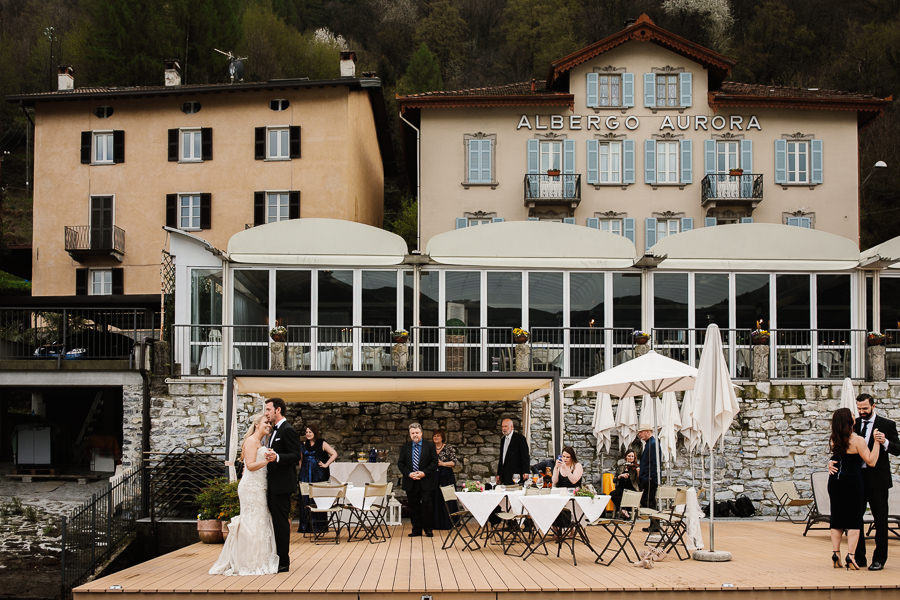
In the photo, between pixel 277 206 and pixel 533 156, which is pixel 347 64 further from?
pixel 533 156

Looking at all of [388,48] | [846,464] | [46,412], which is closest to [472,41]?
[388,48]

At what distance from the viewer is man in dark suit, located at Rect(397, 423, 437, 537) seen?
12.9 meters

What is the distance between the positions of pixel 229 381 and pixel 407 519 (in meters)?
3.68

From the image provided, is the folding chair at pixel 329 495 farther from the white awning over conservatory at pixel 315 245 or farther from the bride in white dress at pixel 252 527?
the white awning over conservatory at pixel 315 245

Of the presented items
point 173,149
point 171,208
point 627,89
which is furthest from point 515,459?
point 173,149

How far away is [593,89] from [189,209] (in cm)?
1276

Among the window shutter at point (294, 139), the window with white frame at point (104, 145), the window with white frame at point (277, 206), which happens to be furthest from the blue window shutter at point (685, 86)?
the window with white frame at point (104, 145)

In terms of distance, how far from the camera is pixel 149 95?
99.6 feet

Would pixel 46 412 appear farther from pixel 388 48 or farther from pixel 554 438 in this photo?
pixel 388 48

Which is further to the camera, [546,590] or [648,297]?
[648,297]

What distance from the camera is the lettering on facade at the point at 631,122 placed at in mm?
29156

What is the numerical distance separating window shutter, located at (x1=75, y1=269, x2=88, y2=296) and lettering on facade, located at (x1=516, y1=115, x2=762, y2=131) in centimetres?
1424

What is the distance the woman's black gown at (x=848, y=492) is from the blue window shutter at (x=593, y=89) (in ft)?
70.9

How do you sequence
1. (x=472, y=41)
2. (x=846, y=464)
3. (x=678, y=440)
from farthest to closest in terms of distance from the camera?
(x=472, y=41) → (x=678, y=440) → (x=846, y=464)
